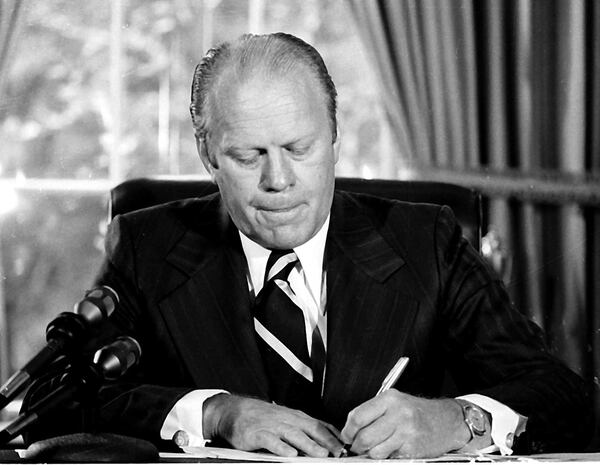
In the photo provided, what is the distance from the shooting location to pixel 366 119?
332 cm

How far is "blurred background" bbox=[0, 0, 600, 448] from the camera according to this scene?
3.15m

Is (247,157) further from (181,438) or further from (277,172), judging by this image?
(181,438)

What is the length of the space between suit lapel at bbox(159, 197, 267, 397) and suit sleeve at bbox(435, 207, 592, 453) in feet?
1.12

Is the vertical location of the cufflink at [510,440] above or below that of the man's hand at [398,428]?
below

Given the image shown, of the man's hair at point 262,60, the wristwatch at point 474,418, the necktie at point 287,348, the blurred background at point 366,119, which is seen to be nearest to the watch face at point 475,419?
the wristwatch at point 474,418

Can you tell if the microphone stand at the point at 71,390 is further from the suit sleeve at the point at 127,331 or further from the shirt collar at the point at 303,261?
the shirt collar at the point at 303,261

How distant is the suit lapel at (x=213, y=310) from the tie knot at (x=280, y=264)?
44mm

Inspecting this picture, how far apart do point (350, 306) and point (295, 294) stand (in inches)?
3.8

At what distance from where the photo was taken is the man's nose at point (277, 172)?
146 cm

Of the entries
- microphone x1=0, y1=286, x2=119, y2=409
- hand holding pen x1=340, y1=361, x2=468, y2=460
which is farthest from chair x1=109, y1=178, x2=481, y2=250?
microphone x1=0, y1=286, x2=119, y2=409

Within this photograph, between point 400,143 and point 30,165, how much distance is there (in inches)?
50.9

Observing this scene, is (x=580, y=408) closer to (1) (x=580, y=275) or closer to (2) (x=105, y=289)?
(2) (x=105, y=289)

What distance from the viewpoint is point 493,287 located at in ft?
5.23

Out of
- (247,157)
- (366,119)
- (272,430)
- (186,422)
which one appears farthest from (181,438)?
(366,119)
